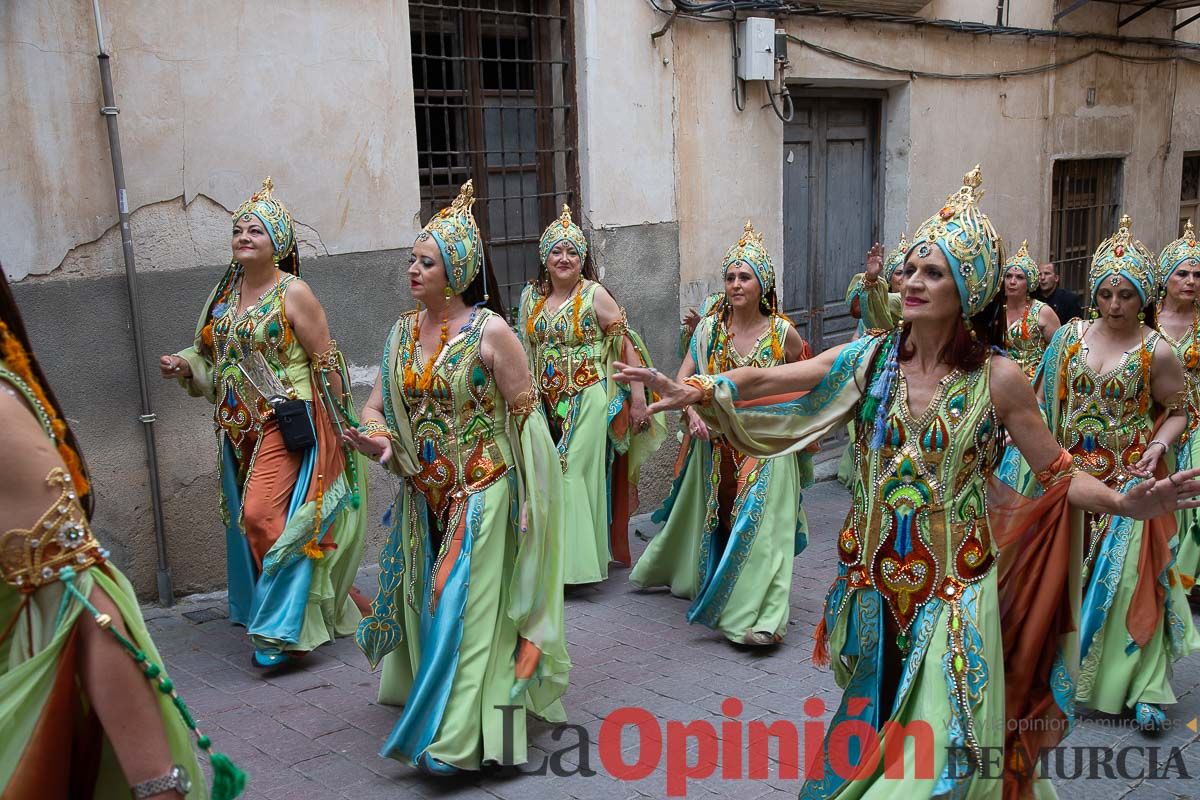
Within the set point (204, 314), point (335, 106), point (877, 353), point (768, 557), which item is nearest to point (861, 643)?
point (877, 353)

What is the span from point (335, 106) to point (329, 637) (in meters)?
3.34

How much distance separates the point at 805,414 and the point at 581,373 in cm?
342

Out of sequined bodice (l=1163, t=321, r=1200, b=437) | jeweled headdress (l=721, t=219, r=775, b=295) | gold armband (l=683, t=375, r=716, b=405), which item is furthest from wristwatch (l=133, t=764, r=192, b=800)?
sequined bodice (l=1163, t=321, r=1200, b=437)

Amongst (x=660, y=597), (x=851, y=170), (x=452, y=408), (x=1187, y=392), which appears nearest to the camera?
(x=452, y=408)

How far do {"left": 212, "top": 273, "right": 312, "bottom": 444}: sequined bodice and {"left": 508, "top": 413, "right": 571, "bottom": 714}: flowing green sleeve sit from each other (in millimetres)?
1754

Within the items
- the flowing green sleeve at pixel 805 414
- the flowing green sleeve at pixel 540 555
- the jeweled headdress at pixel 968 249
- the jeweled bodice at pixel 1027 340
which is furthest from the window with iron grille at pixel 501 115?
the jeweled headdress at pixel 968 249

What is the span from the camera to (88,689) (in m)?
2.18

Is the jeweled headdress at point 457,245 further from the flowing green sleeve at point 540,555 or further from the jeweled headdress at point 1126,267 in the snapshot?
the jeweled headdress at point 1126,267

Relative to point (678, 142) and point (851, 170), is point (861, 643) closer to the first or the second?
point (678, 142)

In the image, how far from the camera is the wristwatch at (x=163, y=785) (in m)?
2.17

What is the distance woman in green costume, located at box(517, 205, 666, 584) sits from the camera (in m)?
7.13

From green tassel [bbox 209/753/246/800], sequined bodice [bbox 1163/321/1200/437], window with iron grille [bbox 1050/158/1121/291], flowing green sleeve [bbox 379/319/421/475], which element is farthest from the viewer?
window with iron grille [bbox 1050/158/1121/291]

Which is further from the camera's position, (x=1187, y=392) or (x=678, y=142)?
(x=678, y=142)

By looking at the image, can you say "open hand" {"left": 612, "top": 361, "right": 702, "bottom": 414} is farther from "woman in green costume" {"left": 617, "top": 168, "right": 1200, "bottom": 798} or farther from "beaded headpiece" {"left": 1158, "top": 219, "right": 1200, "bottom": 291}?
"beaded headpiece" {"left": 1158, "top": 219, "right": 1200, "bottom": 291}
